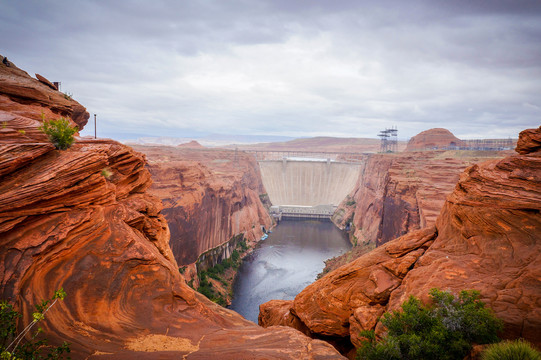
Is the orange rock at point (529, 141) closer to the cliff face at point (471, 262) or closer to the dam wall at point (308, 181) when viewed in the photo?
the cliff face at point (471, 262)

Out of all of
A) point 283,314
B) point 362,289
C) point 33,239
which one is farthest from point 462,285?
point 33,239

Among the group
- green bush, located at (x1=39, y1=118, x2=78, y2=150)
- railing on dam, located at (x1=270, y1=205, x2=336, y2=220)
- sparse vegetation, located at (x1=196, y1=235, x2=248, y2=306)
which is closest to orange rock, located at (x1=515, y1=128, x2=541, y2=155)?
green bush, located at (x1=39, y1=118, x2=78, y2=150)

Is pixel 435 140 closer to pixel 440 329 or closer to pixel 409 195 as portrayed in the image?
pixel 409 195

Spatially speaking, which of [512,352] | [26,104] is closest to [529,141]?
[512,352]

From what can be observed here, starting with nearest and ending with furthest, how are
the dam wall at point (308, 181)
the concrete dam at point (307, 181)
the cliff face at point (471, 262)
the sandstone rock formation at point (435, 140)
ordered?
the cliff face at point (471, 262) → the sandstone rock formation at point (435, 140) → the concrete dam at point (307, 181) → the dam wall at point (308, 181)

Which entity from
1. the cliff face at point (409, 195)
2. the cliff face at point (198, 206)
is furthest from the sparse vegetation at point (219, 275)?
the cliff face at point (409, 195)

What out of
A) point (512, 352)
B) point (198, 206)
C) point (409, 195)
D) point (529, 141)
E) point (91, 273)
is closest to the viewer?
point (512, 352)
